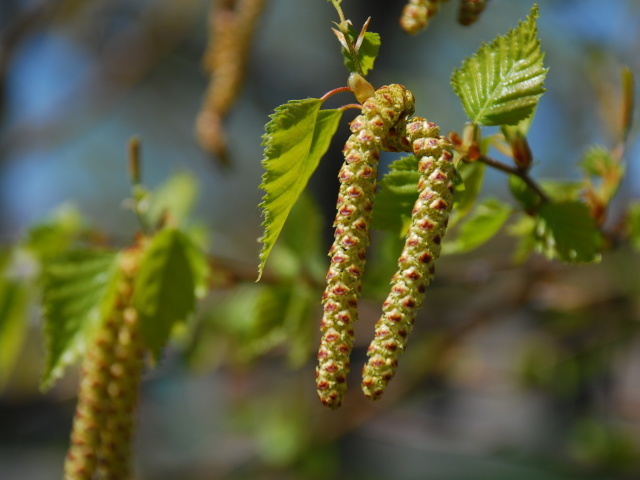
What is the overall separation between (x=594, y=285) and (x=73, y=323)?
5.27 feet

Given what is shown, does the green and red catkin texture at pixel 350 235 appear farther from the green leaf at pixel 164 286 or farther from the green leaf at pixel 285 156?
the green leaf at pixel 164 286

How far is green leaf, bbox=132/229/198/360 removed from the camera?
2.36 ft

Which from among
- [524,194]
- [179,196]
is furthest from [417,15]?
[179,196]

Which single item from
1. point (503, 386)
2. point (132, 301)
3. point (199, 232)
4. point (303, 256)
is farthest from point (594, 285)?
point (132, 301)

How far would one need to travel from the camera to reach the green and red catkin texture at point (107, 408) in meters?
0.71

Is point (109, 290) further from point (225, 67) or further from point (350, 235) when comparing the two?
point (225, 67)

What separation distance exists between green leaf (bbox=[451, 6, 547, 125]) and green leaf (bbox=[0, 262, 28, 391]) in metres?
0.76

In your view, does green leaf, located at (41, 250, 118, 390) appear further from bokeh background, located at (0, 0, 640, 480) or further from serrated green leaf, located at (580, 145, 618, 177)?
serrated green leaf, located at (580, 145, 618, 177)

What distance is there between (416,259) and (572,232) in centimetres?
29

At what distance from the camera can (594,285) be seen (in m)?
1.92

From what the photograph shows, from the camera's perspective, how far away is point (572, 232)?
65 cm

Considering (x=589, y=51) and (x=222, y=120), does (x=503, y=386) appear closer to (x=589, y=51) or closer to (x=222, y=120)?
(x=589, y=51)

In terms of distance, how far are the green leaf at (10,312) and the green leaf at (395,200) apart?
2.15 ft

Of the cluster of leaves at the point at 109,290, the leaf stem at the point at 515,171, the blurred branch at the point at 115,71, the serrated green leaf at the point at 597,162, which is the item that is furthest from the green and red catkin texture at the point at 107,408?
the blurred branch at the point at 115,71
